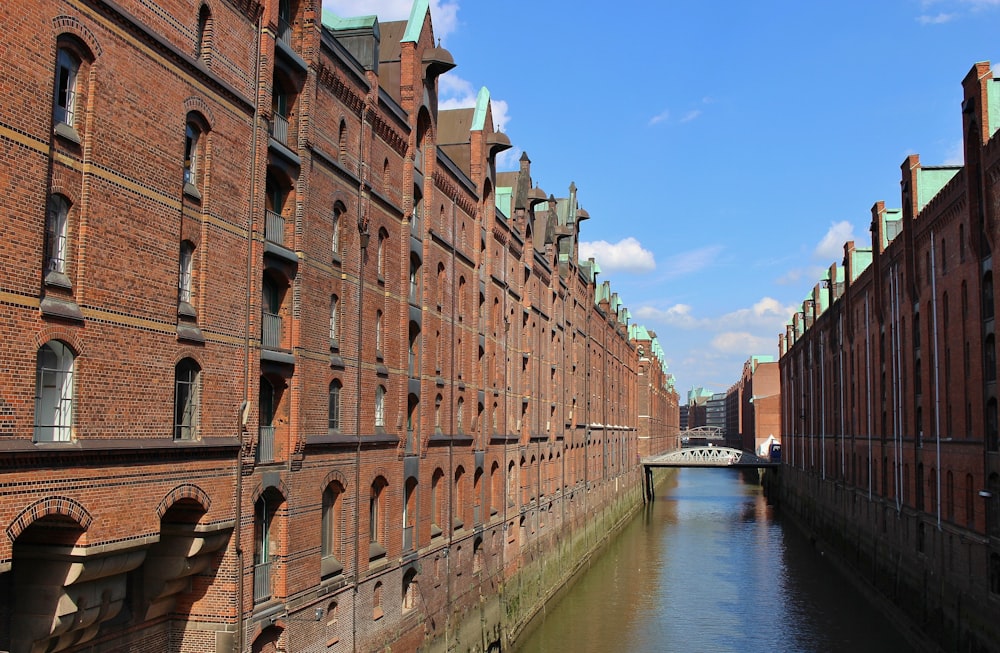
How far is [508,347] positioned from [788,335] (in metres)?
69.5

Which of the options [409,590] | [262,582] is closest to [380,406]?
[409,590]

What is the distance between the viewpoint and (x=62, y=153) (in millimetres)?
12867

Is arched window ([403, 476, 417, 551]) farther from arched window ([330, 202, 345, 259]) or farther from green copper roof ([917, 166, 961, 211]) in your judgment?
green copper roof ([917, 166, 961, 211])

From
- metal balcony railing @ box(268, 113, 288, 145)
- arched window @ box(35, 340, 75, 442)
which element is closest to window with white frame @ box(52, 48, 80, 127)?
arched window @ box(35, 340, 75, 442)

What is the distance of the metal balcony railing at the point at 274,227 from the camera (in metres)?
18.9

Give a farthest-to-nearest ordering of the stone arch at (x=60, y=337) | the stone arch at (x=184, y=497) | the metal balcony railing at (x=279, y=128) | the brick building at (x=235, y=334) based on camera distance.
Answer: the metal balcony railing at (x=279, y=128)
the stone arch at (x=184, y=497)
the brick building at (x=235, y=334)
the stone arch at (x=60, y=337)

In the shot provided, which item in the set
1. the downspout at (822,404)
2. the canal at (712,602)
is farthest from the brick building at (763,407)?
A: the canal at (712,602)

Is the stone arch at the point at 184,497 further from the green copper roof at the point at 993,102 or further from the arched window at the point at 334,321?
the green copper roof at the point at 993,102

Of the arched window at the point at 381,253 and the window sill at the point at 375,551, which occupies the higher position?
the arched window at the point at 381,253

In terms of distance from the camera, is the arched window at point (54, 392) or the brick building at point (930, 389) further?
the brick building at point (930, 389)

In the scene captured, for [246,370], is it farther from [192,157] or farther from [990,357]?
[990,357]

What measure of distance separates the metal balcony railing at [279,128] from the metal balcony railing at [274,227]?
1476 mm

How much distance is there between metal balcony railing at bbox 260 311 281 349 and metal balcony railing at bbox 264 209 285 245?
151cm

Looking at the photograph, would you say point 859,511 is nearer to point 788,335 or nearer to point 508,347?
point 508,347
